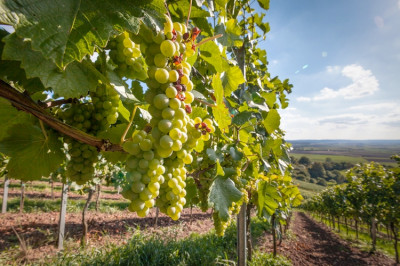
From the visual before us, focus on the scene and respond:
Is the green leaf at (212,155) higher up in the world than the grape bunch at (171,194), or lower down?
higher up

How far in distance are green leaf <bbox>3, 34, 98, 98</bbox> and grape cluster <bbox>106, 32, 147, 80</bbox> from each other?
16cm

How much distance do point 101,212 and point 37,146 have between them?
A: 1577 centimetres

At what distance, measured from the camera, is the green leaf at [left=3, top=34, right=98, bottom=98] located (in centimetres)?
60

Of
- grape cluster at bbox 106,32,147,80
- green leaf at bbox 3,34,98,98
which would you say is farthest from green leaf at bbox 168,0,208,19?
green leaf at bbox 3,34,98,98

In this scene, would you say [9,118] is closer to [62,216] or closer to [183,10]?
[183,10]

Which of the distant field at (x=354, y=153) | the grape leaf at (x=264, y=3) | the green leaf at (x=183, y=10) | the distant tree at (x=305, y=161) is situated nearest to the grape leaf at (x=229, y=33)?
the green leaf at (x=183, y=10)

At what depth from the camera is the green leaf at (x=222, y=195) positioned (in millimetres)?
1347

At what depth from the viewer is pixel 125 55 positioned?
90cm

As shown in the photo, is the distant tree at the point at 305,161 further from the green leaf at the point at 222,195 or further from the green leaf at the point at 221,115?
the green leaf at the point at 221,115

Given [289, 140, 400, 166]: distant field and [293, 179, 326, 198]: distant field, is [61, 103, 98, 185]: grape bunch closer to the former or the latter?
[293, 179, 326, 198]: distant field

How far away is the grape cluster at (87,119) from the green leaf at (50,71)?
8.3 inches

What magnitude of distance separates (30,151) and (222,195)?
1.08 meters

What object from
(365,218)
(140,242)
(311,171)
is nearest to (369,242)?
(365,218)

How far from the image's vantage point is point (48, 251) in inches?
281
